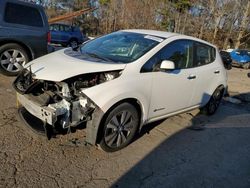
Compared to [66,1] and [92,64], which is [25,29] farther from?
[66,1]

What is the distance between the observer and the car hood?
318 centimetres

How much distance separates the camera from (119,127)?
351cm

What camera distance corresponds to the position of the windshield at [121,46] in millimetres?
3771

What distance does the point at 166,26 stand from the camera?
27.5 m

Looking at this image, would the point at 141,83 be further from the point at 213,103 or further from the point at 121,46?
the point at 213,103

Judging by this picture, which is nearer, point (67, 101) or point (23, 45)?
point (67, 101)

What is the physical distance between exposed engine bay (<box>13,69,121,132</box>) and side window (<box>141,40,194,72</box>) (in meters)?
0.64

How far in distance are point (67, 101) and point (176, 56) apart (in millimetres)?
2003

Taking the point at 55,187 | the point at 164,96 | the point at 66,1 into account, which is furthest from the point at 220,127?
the point at 66,1

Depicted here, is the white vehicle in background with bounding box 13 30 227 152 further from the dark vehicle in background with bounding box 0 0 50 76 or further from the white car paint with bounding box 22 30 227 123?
the dark vehicle in background with bounding box 0 0 50 76

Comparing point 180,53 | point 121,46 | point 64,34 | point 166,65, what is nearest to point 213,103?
point 180,53

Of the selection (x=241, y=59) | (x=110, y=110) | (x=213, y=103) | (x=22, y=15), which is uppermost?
(x=22, y=15)

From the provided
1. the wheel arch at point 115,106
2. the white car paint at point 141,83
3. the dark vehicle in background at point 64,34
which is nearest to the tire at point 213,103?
the white car paint at point 141,83

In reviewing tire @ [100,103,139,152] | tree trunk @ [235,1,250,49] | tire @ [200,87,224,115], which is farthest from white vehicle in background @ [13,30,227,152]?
tree trunk @ [235,1,250,49]
